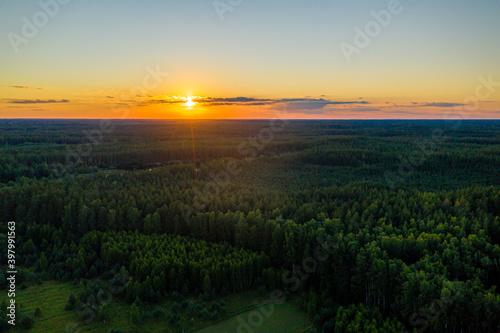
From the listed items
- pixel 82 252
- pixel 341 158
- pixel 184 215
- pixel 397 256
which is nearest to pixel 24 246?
pixel 82 252

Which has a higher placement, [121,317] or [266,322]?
[266,322]

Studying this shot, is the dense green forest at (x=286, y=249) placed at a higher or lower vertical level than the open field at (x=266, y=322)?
higher

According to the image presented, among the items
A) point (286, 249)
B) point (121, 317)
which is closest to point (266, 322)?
point (286, 249)

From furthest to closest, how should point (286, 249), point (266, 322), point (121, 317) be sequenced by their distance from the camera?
point (286, 249)
point (121, 317)
point (266, 322)

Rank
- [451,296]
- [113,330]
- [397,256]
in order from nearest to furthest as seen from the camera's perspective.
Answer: [451,296] < [113,330] < [397,256]

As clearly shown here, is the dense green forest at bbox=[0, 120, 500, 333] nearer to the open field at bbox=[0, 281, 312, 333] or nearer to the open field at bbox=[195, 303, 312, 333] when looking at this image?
the open field at bbox=[0, 281, 312, 333]

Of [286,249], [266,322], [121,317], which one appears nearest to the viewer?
[266,322]

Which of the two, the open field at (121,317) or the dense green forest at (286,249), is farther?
the open field at (121,317)

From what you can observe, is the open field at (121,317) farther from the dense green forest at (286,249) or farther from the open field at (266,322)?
the dense green forest at (286,249)

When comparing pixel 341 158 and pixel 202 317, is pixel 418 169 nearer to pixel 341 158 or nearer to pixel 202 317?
pixel 341 158

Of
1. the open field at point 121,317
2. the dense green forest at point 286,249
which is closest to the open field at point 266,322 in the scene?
the open field at point 121,317

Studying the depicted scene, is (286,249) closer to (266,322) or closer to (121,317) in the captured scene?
(266,322)
